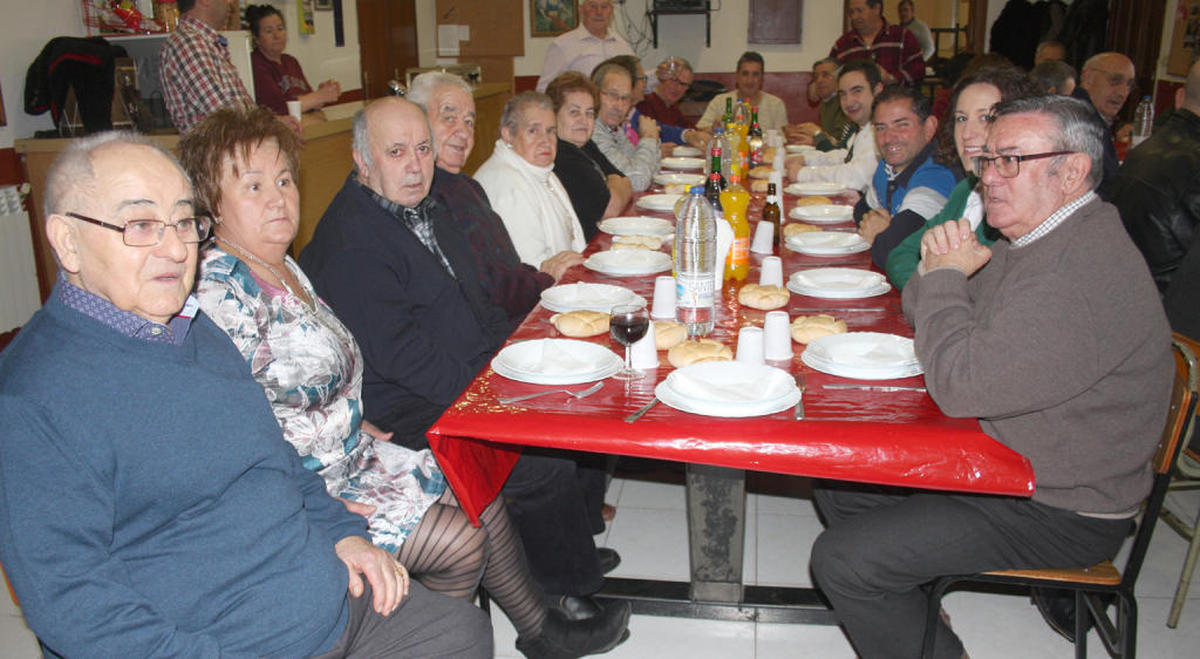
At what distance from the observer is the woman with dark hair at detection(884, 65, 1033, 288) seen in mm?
2150

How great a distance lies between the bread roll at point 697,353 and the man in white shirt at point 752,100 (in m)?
4.70

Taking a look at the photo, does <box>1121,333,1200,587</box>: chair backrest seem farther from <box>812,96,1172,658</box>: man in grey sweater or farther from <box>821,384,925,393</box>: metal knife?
<box>821,384,925,393</box>: metal knife

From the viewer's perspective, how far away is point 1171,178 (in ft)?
8.52

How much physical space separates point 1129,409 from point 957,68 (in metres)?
6.53

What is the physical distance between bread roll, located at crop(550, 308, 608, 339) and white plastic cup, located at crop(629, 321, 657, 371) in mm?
201

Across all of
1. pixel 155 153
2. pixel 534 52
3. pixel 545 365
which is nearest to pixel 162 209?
pixel 155 153

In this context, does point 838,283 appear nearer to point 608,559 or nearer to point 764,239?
point 764,239

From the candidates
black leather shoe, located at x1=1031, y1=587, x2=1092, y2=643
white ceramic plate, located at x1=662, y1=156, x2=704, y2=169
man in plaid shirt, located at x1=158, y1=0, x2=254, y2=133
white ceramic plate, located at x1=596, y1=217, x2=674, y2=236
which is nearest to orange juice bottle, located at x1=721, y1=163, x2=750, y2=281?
white ceramic plate, located at x1=596, y1=217, x2=674, y2=236

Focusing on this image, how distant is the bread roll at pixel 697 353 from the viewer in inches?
65.9

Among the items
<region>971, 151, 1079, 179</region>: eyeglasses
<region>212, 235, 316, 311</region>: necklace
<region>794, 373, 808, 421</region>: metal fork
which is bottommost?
<region>794, 373, 808, 421</region>: metal fork

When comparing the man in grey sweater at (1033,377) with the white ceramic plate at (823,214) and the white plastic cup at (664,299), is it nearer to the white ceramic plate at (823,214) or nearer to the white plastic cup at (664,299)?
the white plastic cup at (664,299)

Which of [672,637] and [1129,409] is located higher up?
[1129,409]

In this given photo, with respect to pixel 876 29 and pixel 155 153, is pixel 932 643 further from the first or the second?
pixel 876 29

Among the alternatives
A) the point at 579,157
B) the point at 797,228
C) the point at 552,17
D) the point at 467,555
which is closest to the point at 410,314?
the point at 467,555
